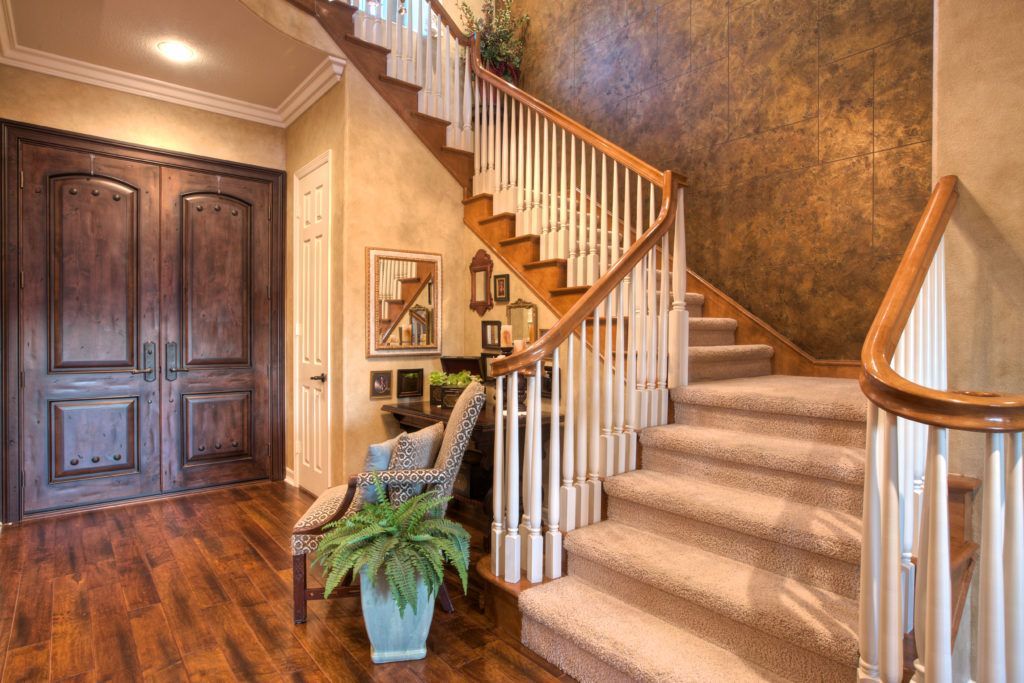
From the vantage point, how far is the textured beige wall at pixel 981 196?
174 cm

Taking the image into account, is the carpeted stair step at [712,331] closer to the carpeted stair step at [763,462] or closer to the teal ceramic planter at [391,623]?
the carpeted stair step at [763,462]

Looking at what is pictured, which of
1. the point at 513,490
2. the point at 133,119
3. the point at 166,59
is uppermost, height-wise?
the point at 166,59

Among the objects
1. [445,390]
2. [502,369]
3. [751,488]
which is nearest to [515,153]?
[445,390]

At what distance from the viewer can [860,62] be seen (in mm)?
3340

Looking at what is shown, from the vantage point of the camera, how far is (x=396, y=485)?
2420mm

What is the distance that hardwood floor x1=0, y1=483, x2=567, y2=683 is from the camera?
6.91 feet

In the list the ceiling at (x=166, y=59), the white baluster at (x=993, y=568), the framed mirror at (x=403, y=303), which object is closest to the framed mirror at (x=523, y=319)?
the framed mirror at (x=403, y=303)

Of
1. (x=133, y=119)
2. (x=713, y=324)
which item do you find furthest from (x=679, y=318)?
(x=133, y=119)

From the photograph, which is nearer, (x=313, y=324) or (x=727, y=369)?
(x=727, y=369)

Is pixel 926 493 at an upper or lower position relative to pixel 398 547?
upper

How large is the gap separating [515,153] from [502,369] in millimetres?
2106

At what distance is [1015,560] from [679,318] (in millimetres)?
1867

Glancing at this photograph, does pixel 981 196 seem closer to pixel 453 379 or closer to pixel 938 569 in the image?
pixel 938 569

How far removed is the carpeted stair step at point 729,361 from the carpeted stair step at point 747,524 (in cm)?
79
